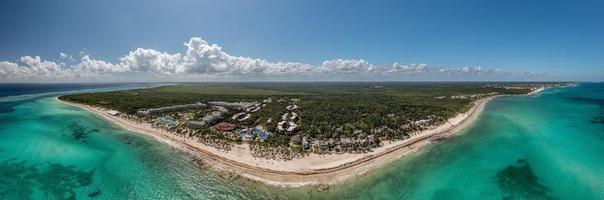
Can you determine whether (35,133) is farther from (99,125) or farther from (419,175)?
(419,175)

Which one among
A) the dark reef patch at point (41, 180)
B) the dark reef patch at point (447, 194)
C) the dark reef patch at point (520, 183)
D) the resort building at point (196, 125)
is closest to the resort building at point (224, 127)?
the resort building at point (196, 125)

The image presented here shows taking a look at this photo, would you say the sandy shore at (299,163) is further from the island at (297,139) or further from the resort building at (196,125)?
the resort building at (196,125)

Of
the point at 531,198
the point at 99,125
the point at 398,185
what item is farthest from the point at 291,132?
the point at 99,125

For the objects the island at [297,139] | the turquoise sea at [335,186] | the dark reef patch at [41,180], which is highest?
the island at [297,139]

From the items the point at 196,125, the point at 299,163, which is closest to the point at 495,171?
the point at 299,163

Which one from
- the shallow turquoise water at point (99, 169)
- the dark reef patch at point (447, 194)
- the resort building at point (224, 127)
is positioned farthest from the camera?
the resort building at point (224, 127)
